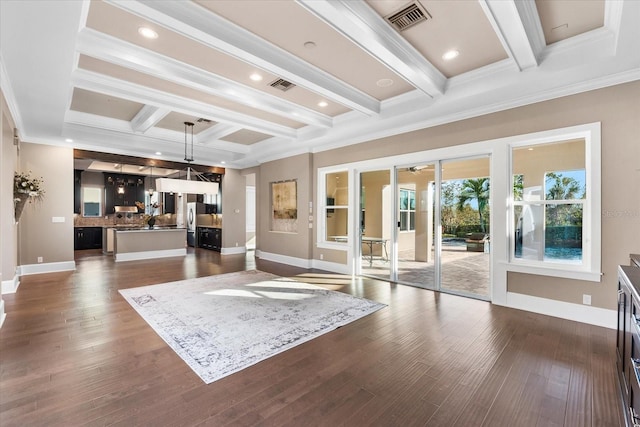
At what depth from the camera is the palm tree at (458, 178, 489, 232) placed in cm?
479

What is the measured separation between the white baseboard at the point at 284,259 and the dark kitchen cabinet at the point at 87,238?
6.15 m

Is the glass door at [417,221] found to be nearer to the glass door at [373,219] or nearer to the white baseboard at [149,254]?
the glass door at [373,219]

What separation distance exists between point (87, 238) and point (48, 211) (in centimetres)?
434

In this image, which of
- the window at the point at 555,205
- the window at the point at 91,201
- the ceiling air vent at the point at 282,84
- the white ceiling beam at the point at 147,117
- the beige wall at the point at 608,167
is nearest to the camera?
the beige wall at the point at 608,167

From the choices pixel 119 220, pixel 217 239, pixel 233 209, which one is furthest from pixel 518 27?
pixel 119 220

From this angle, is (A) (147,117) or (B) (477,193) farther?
(A) (147,117)

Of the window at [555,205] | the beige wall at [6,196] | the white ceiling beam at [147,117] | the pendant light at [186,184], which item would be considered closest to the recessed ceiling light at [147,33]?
the white ceiling beam at [147,117]

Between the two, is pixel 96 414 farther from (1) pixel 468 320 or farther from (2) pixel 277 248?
(2) pixel 277 248

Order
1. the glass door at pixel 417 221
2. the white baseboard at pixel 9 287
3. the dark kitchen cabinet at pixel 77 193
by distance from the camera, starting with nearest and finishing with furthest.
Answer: the white baseboard at pixel 9 287, the glass door at pixel 417 221, the dark kitchen cabinet at pixel 77 193

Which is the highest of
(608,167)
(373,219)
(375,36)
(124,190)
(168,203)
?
(375,36)

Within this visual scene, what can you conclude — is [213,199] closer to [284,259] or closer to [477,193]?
[284,259]

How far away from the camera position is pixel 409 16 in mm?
2840

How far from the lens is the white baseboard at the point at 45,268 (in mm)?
6297

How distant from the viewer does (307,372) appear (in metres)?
2.52
